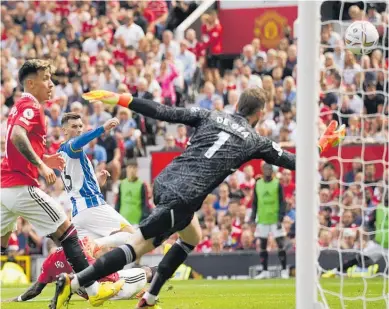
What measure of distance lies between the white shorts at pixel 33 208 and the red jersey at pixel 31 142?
87 millimetres

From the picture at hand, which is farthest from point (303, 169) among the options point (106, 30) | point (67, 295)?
point (106, 30)

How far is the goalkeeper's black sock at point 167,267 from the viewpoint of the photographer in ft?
33.4

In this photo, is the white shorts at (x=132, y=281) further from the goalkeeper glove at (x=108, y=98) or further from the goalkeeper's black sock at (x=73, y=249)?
the goalkeeper glove at (x=108, y=98)

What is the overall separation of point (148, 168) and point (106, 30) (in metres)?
4.54

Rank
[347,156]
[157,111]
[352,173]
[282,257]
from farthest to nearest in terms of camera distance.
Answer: [347,156] < [352,173] < [282,257] < [157,111]

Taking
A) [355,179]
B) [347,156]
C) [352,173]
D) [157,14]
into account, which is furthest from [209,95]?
[355,179]

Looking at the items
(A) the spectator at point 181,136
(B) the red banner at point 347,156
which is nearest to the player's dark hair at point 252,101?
(B) the red banner at point 347,156

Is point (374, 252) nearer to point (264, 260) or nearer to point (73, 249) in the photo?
point (264, 260)

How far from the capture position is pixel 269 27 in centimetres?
2500

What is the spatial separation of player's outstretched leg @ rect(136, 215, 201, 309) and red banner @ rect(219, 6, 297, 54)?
1508 centimetres

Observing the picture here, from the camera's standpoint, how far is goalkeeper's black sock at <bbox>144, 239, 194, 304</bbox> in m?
10.2

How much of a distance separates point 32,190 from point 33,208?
0.18 metres

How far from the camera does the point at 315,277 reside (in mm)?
8570

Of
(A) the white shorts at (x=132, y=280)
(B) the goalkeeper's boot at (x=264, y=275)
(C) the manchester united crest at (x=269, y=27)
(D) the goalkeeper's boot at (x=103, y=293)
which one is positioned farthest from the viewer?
(C) the manchester united crest at (x=269, y=27)
